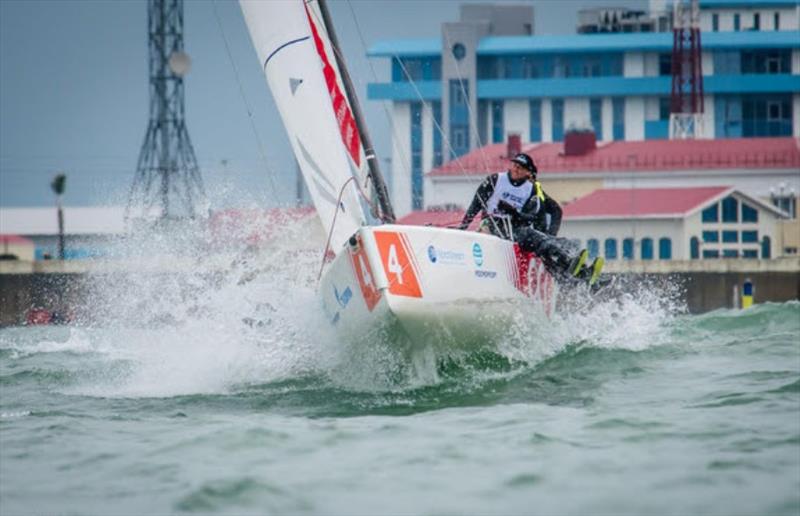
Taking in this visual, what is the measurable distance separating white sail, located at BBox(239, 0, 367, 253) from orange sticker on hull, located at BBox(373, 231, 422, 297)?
4.07 ft

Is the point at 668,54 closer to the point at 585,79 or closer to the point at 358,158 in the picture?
the point at 585,79

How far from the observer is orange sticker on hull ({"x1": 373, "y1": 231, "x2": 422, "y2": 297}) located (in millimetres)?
9852

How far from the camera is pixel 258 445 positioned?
7.97 meters

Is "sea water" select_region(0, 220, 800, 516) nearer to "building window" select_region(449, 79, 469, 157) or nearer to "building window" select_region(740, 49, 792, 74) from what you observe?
"building window" select_region(449, 79, 469, 157)

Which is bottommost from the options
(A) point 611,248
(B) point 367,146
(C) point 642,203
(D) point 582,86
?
(A) point 611,248

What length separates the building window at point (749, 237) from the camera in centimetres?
4656

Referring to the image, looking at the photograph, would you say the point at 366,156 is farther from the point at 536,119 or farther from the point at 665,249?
the point at 536,119

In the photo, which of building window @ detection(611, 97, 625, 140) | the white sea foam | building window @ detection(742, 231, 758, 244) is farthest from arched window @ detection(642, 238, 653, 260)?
the white sea foam

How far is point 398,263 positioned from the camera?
32.6 feet

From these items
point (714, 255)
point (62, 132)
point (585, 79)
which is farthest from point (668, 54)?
point (62, 132)

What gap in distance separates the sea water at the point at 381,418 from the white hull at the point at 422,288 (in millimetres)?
200

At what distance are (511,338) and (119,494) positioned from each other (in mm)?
4656

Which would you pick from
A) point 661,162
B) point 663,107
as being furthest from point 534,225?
point 663,107

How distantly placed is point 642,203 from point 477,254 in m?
37.9
